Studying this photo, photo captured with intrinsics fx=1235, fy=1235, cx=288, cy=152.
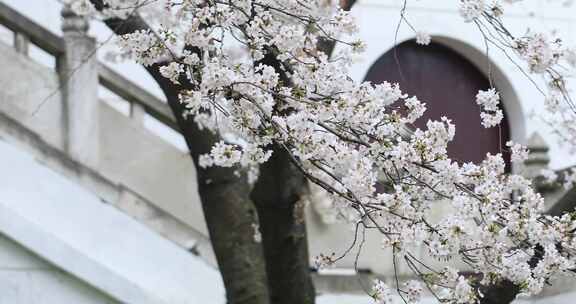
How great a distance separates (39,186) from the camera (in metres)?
7.87

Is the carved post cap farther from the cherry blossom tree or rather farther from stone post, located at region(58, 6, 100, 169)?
the cherry blossom tree

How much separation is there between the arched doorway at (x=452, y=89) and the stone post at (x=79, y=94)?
4453 mm

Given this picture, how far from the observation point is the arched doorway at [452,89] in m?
12.7

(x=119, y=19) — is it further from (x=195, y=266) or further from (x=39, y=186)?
(x=195, y=266)

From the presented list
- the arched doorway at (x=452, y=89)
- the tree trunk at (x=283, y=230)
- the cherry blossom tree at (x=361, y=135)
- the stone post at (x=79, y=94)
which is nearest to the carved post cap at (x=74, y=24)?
the stone post at (x=79, y=94)

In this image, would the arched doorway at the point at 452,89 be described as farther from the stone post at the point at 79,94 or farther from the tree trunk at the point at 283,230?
the tree trunk at the point at 283,230

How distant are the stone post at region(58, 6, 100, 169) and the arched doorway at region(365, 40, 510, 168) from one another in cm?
445

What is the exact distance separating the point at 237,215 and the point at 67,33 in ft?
8.51

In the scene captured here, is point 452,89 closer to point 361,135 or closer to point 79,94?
point 79,94

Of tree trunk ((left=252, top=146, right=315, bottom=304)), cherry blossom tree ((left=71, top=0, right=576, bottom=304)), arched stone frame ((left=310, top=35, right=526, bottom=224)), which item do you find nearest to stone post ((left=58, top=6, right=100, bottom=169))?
tree trunk ((left=252, top=146, right=315, bottom=304))

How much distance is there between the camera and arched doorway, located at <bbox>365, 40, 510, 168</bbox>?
12688 mm

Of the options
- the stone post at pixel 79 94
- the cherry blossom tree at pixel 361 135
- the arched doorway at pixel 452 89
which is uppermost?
the arched doorway at pixel 452 89

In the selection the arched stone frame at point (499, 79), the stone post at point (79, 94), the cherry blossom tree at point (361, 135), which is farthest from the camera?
the arched stone frame at point (499, 79)

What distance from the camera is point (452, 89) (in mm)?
12992
